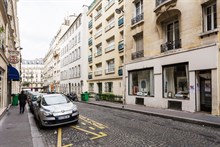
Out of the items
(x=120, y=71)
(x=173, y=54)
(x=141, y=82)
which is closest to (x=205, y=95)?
(x=173, y=54)

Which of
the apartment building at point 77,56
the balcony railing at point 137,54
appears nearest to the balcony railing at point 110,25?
the balcony railing at point 137,54

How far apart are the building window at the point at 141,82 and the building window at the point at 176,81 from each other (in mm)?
1541

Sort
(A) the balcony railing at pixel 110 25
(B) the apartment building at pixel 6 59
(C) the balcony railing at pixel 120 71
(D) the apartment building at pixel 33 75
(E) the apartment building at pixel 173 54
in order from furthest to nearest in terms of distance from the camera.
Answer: (D) the apartment building at pixel 33 75 < (A) the balcony railing at pixel 110 25 < (C) the balcony railing at pixel 120 71 < (B) the apartment building at pixel 6 59 < (E) the apartment building at pixel 173 54

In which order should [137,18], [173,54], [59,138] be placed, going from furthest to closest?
[137,18] → [173,54] → [59,138]

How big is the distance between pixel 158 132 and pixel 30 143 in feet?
15.1

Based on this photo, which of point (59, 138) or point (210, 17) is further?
point (210, 17)

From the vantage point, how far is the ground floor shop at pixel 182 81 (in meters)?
10.3

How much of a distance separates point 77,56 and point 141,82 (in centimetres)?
Answer: 2118

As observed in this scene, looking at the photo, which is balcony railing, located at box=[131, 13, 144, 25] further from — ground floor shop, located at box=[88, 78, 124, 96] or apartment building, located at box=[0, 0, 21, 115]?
apartment building, located at box=[0, 0, 21, 115]

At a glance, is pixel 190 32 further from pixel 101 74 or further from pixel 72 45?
pixel 72 45

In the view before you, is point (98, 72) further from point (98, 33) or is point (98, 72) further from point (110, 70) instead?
point (98, 33)

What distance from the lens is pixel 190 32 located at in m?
11.7

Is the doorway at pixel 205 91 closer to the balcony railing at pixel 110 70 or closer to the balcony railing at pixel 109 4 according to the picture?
the balcony railing at pixel 110 70

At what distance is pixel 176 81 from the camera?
13.0 meters
